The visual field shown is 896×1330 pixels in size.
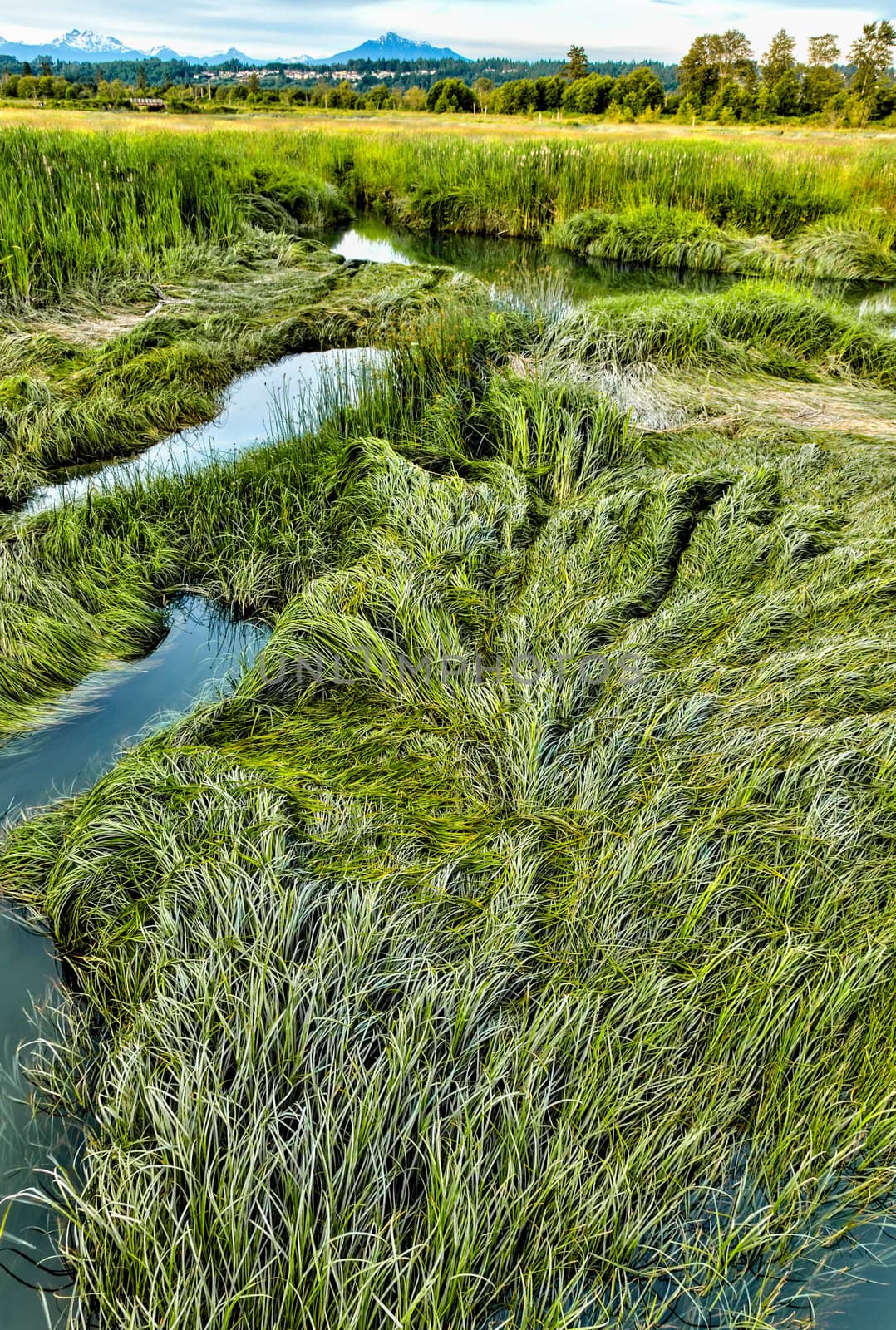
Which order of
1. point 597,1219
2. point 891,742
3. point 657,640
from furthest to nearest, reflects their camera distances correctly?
point 657,640 → point 891,742 → point 597,1219

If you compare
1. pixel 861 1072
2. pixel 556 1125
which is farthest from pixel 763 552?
pixel 556 1125

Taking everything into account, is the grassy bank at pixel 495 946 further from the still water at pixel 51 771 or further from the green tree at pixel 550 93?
the green tree at pixel 550 93

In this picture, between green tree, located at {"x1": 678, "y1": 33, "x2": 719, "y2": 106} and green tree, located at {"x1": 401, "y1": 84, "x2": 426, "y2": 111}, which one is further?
green tree, located at {"x1": 401, "y1": 84, "x2": 426, "y2": 111}

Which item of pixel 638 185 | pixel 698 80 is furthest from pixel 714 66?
pixel 638 185

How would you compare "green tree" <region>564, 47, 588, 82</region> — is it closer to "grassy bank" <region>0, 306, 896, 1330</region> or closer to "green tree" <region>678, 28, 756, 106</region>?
"green tree" <region>678, 28, 756, 106</region>

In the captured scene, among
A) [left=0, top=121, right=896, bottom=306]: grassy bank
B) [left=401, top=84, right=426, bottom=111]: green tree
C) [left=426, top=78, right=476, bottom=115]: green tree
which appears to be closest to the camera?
[left=0, top=121, right=896, bottom=306]: grassy bank

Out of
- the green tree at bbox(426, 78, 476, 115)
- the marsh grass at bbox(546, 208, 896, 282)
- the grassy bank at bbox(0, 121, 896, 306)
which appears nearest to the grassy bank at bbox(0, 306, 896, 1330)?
the grassy bank at bbox(0, 121, 896, 306)

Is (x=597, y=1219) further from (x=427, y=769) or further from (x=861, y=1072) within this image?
(x=427, y=769)
